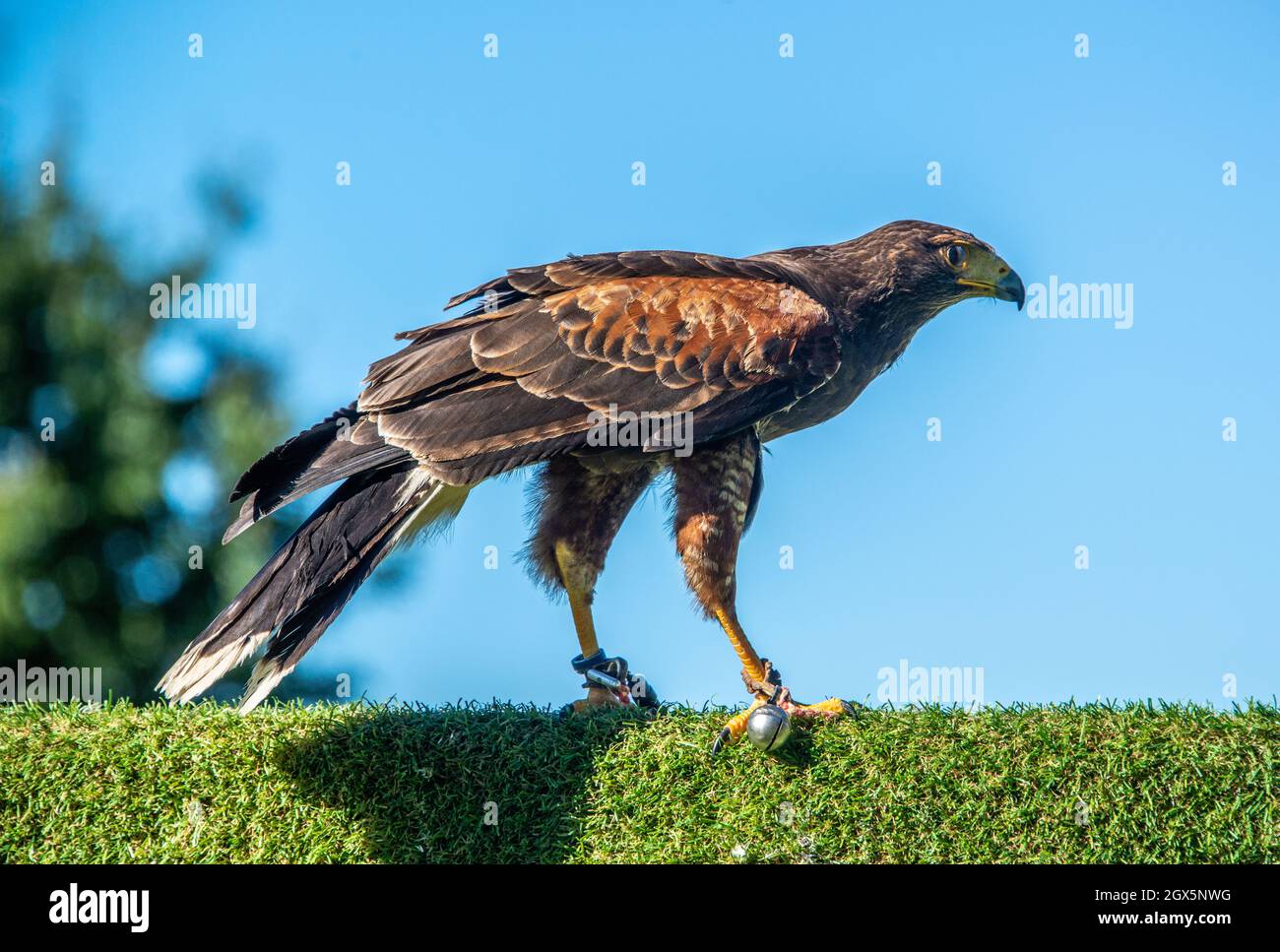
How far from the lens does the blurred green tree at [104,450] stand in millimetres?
10852

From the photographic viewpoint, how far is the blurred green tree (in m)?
10.9

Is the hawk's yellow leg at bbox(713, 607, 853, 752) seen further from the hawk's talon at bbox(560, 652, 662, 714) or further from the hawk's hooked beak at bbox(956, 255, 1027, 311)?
the hawk's hooked beak at bbox(956, 255, 1027, 311)

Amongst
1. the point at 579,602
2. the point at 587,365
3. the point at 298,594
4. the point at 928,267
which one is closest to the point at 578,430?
the point at 587,365

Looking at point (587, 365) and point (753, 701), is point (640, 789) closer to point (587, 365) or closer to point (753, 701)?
point (753, 701)

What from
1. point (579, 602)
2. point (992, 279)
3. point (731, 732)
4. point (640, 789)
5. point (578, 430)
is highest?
point (992, 279)

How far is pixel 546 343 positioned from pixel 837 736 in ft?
6.51

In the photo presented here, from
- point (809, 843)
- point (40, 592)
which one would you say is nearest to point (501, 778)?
point (809, 843)

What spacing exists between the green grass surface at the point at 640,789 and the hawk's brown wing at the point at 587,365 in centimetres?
113

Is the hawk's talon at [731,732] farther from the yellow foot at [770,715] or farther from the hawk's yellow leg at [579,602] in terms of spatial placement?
the hawk's yellow leg at [579,602]

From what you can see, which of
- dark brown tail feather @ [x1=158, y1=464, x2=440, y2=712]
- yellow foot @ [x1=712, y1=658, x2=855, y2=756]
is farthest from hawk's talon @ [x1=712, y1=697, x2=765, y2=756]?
dark brown tail feather @ [x1=158, y1=464, x2=440, y2=712]

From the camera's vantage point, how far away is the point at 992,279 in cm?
586

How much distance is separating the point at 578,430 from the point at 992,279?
238 cm

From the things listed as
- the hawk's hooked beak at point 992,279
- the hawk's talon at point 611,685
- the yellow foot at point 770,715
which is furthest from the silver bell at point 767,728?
the hawk's hooked beak at point 992,279

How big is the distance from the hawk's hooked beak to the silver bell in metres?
2.63
